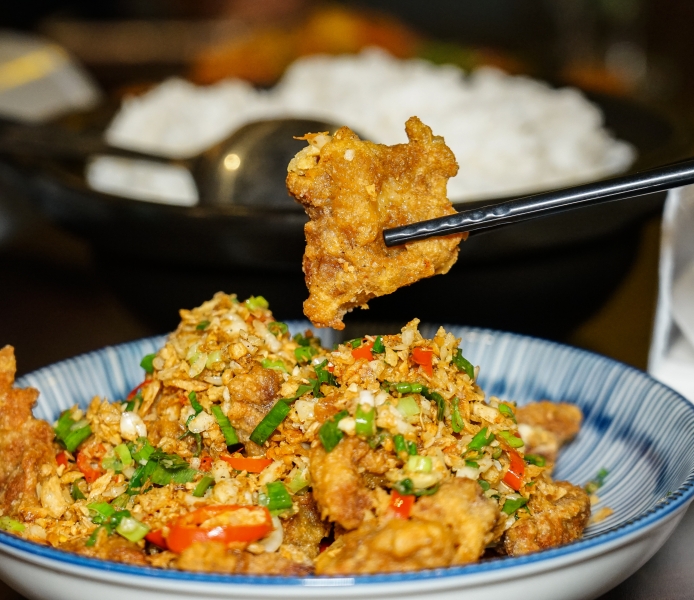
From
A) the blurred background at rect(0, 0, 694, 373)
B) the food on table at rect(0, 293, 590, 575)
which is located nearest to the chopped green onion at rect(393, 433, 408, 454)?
the food on table at rect(0, 293, 590, 575)

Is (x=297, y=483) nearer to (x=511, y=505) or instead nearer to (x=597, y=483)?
(x=511, y=505)

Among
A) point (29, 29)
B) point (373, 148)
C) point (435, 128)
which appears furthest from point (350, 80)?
point (29, 29)

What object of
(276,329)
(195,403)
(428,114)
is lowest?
(195,403)

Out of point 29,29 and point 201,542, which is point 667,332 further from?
point 29,29

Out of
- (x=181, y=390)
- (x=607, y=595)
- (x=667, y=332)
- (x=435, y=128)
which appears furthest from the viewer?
(x=435, y=128)

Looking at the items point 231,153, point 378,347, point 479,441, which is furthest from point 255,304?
point 231,153
